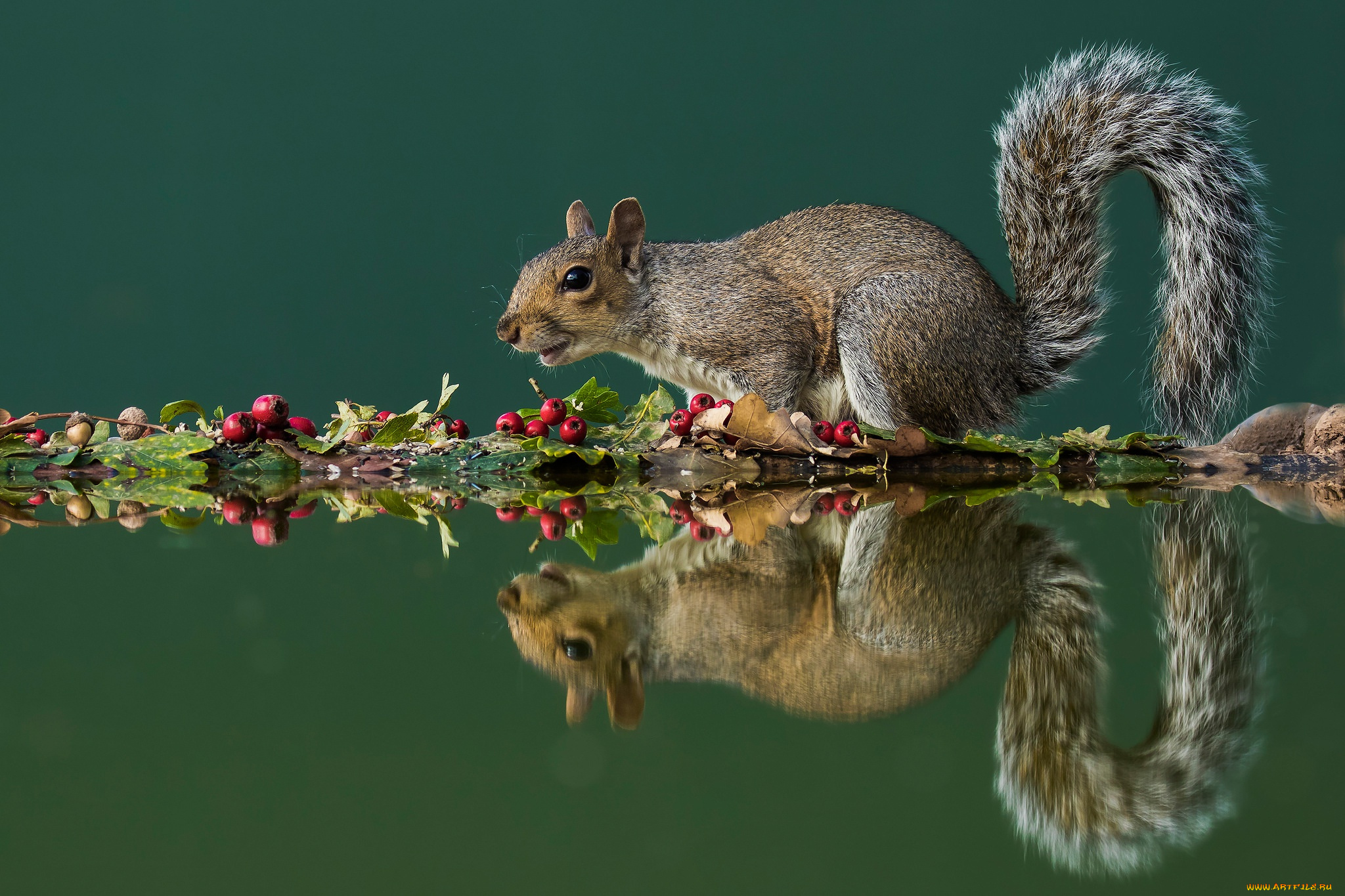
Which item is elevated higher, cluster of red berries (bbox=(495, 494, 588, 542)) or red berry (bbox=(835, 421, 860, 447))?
red berry (bbox=(835, 421, 860, 447))

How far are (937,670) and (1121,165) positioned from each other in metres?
3.17

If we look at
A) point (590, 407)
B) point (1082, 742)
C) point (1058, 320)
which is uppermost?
point (1058, 320)

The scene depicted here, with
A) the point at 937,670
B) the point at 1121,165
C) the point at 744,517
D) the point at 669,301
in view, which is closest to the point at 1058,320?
the point at 1121,165

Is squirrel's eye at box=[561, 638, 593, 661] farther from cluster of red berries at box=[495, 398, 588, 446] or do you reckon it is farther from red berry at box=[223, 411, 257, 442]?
red berry at box=[223, 411, 257, 442]

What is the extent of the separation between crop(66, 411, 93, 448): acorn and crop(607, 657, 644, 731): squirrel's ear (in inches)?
114

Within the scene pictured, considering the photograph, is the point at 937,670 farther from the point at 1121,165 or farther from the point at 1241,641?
the point at 1121,165

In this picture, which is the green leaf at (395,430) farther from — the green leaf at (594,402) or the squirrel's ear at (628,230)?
the squirrel's ear at (628,230)

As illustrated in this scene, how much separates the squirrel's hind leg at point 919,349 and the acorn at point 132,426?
8.16ft

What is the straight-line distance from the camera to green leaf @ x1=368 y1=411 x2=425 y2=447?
329 centimetres

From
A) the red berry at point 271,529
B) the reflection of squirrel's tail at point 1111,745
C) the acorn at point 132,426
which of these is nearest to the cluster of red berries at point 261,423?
the acorn at point 132,426

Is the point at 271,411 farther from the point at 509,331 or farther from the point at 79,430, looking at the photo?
the point at 509,331

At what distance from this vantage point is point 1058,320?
12.3 ft

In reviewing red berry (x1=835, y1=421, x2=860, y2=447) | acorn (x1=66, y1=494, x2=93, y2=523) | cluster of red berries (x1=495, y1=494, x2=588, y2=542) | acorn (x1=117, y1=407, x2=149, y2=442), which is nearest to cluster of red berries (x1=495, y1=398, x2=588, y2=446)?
cluster of red berries (x1=495, y1=494, x2=588, y2=542)

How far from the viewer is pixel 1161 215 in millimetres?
3654
